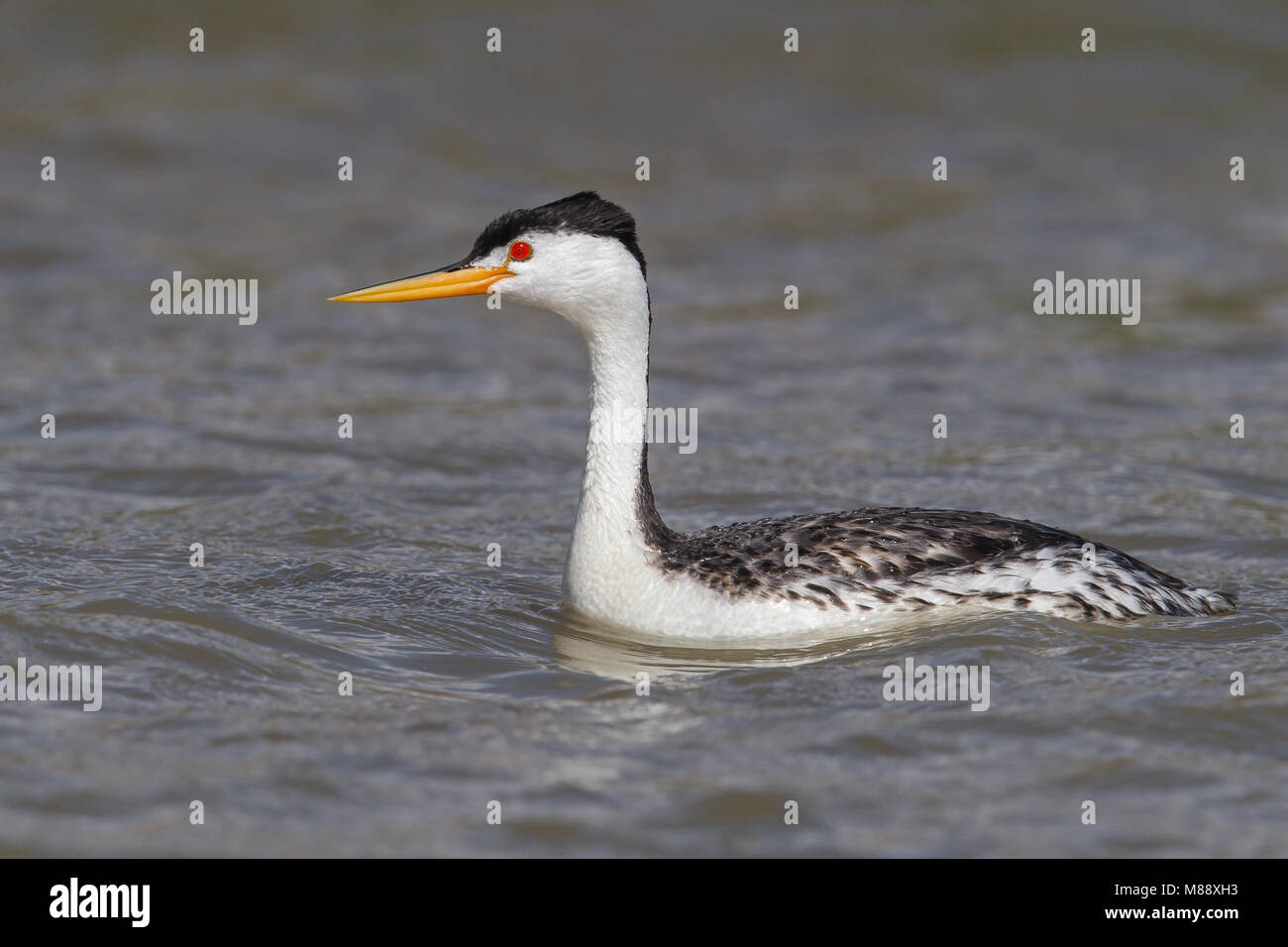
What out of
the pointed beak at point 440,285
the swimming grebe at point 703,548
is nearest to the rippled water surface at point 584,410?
the swimming grebe at point 703,548

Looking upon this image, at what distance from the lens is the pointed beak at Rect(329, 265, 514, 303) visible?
Result: 846cm

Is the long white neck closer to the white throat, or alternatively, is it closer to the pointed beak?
the white throat

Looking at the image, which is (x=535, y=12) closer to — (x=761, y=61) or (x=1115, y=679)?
(x=761, y=61)

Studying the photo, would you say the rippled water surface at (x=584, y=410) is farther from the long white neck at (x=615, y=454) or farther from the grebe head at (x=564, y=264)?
the grebe head at (x=564, y=264)

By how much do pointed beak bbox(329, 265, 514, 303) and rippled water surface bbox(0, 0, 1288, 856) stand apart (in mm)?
1617

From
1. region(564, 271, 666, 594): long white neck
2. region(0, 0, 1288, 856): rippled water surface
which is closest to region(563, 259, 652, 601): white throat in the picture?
region(564, 271, 666, 594): long white neck

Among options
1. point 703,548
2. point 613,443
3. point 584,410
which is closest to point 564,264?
point 613,443

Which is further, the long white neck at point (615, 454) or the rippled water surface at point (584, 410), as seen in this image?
the long white neck at point (615, 454)

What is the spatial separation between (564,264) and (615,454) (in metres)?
0.97

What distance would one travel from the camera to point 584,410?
1344 centimetres

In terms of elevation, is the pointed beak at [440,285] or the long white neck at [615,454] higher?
the pointed beak at [440,285]

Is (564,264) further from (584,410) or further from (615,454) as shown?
(584,410)

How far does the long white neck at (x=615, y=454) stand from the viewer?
841cm
